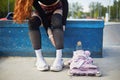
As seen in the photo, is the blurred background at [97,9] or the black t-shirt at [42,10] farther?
the blurred background at [97,9]

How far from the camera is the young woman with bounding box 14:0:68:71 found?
3555mm

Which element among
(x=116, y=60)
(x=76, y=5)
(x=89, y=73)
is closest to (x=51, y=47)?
(x=116, y=60)

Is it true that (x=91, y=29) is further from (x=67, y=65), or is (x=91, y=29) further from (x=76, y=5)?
(x=76, y=5)

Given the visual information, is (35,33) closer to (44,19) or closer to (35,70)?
(44,19)

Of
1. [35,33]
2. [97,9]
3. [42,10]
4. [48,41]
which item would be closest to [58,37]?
[35,33]

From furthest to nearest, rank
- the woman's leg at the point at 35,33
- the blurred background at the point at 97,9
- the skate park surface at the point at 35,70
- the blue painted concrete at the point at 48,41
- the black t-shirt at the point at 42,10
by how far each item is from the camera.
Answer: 1. the blurred background at the point at 97,9
2. the blue painted concrete at the point at 48,41
3. the black t-shirt at the point at 42,10
4. the woman's leg at the point at 35,33
5. the skate park surface at the point at 35,70

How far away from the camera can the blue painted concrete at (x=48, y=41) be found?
4.30 metres

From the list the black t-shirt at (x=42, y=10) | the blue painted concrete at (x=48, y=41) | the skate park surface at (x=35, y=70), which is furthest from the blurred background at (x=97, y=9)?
the black t-shirt at (x=42, y=10)

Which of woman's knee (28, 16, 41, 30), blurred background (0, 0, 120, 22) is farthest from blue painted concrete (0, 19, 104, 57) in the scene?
blurred background (0, 0, 120, 22)

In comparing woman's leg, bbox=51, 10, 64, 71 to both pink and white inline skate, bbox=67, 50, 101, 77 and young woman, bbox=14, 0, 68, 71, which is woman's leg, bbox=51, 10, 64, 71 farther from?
pink and white inline skate, bbox=67, 50, 101, 77

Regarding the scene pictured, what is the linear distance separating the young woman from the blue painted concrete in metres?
0.48

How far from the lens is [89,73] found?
10.7 feet

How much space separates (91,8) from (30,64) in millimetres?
28195

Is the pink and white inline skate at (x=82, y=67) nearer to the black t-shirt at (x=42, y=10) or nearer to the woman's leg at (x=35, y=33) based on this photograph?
the woman's leg at (x=35, y=33)
